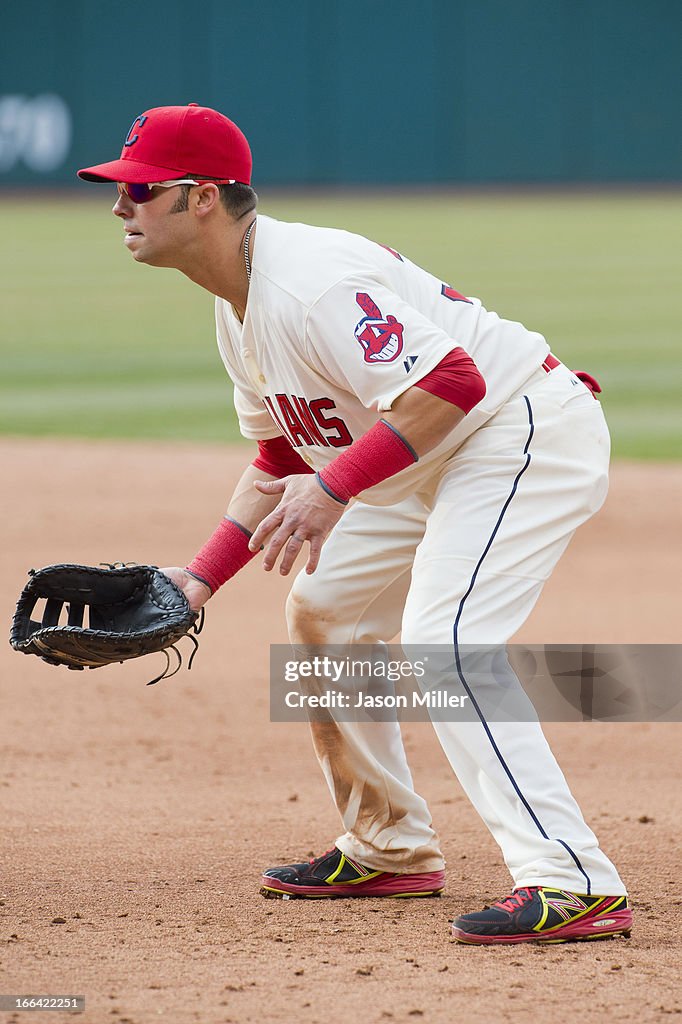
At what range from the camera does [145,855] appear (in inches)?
131

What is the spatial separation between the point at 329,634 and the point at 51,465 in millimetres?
5374

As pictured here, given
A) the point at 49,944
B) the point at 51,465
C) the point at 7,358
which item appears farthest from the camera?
the point at 7,358

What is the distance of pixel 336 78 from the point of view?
29266 mm

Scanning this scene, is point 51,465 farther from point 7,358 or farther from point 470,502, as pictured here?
point 470,502

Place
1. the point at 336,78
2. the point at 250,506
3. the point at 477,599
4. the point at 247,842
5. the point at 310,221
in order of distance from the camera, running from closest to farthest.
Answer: the point at 477,599 < the point at 250,506 < the point at 247,842 < the point at 310,221 < the point at 336,78

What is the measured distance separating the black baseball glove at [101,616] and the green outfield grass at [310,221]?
6.03 meters

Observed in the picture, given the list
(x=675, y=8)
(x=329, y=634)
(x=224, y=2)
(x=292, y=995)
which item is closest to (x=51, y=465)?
(x=329, y=634)

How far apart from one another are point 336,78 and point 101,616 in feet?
91.0

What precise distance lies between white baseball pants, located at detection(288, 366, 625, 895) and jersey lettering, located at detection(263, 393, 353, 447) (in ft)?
0.70

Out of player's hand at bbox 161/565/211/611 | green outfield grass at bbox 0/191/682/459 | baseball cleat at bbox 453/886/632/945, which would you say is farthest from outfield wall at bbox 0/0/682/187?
baseball cleat at bbox 453/886/632/945

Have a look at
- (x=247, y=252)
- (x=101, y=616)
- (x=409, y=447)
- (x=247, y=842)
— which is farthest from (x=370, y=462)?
(x=247, y=842)

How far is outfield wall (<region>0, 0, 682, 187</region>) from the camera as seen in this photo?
95.5 feet

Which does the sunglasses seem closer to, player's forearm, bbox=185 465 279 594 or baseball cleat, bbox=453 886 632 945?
player's forearm, bbox=185 465 279 594

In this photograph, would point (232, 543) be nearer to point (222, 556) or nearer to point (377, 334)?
point (222, 556)
